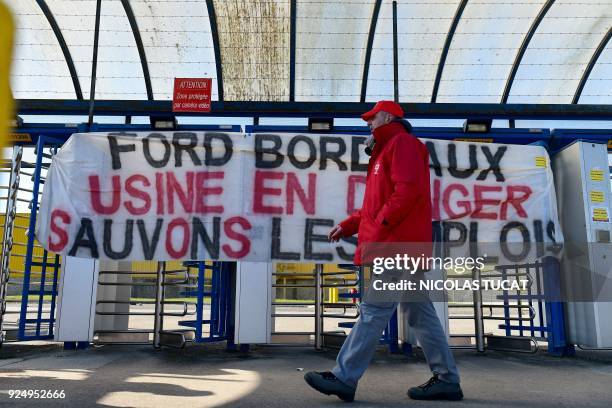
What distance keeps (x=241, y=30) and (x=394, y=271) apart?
5973 millimetres

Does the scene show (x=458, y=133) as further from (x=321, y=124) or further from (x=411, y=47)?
(x=411, y=47)

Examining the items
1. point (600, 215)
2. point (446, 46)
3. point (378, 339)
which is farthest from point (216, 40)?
point (378, 339)

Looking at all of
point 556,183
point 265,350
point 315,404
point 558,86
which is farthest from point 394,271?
point 558,86

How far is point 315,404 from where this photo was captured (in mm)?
3084

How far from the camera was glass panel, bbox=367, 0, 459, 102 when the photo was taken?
7895 mm

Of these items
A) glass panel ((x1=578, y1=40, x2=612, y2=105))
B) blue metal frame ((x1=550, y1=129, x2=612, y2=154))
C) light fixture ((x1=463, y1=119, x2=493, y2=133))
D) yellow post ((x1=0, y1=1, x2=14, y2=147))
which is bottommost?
yellow post ((x1=0, y1=1, x2=14, y2=147))

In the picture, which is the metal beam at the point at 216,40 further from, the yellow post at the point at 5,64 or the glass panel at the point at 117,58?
the yellow post at the point at 5,64

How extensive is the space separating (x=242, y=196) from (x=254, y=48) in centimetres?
370

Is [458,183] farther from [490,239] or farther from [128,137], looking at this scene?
[128,137]

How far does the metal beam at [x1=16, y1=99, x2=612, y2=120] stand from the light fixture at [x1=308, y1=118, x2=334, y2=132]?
2.00ft

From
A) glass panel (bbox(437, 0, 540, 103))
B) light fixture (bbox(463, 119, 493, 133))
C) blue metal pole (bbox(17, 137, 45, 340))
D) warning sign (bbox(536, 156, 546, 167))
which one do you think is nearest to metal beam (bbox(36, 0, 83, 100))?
blue metal pole (bbox(17, 137, 45, 340))

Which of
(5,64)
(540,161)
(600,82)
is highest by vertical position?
(600,82)

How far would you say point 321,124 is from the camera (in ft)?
20.8

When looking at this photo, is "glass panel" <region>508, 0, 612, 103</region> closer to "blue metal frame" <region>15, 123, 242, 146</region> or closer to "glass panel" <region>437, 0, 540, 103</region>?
"glass panel" <region>437, 0, 540, 103</region>
